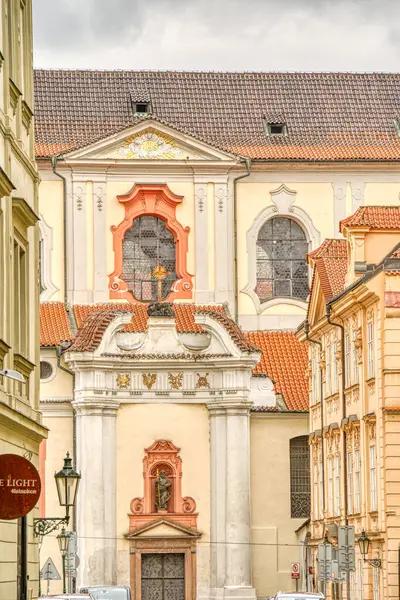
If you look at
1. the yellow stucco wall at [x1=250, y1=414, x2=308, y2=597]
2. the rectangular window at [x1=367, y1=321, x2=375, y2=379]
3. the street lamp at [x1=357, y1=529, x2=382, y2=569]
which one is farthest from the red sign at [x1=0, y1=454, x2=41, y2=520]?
the yellow stucco wall at [x1=250, y1=414, x2=308, y2=597]

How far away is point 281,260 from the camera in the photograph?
63656mm

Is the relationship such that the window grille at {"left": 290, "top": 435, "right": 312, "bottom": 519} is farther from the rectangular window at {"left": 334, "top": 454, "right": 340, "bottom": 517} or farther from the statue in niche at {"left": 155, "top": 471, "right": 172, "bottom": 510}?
the rectangular window at {"left": 334, "top": 454, "right": 340, "bottom": 517}

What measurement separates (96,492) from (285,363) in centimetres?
766

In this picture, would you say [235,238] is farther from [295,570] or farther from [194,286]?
[295,570]

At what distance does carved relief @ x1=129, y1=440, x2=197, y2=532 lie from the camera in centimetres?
5778

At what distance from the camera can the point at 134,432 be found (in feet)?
191

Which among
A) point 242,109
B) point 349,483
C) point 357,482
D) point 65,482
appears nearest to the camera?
point 65,482

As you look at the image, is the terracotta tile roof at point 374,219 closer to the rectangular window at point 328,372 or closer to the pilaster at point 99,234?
the rectangular window at point 328,372

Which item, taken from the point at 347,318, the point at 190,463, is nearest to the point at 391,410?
the point at 347,318

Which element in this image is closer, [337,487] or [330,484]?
[337,487]

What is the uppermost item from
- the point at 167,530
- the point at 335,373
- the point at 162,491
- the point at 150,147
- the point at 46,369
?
the point at 150,147

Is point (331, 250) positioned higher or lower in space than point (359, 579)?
higher

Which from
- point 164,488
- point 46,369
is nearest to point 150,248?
point 46,369

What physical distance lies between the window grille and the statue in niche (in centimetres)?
397
